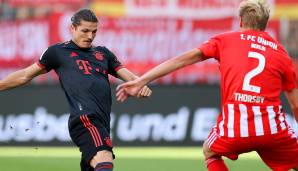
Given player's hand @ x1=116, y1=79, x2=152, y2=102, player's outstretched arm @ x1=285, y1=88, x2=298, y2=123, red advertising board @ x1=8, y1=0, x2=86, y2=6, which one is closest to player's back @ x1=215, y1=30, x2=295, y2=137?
player's outstretched arm @ x1=285, y1=88, x2=298, y2=123

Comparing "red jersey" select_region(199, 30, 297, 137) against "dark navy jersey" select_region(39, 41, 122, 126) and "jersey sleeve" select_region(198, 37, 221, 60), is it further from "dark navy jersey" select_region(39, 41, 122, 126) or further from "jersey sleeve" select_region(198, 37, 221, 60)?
"dark navy jersey" select_region(39, 41, 122, 126)

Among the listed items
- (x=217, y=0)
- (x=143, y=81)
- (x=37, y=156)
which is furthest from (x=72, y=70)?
(x=217, y=0)

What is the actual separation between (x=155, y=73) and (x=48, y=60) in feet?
5.31

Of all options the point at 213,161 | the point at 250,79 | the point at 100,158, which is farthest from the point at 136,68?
the point at 250,79

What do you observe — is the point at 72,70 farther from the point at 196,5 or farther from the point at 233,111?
the point at 196,5

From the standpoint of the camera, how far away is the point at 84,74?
818 cm

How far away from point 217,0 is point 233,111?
10.8m

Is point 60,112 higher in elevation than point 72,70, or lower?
lower

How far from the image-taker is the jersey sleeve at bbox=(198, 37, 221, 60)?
23.7 feet

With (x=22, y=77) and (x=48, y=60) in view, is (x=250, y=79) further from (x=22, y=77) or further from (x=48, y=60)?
(x=22, y=77)

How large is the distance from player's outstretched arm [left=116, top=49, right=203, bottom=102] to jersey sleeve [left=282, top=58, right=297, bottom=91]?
0.70m

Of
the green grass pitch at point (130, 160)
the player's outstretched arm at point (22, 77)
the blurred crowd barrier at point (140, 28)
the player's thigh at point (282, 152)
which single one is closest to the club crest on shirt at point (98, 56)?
the player's outstretched arm at point (22, 77)

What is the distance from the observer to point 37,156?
15.1 metres

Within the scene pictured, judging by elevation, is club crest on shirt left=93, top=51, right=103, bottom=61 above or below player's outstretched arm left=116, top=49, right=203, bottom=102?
below
